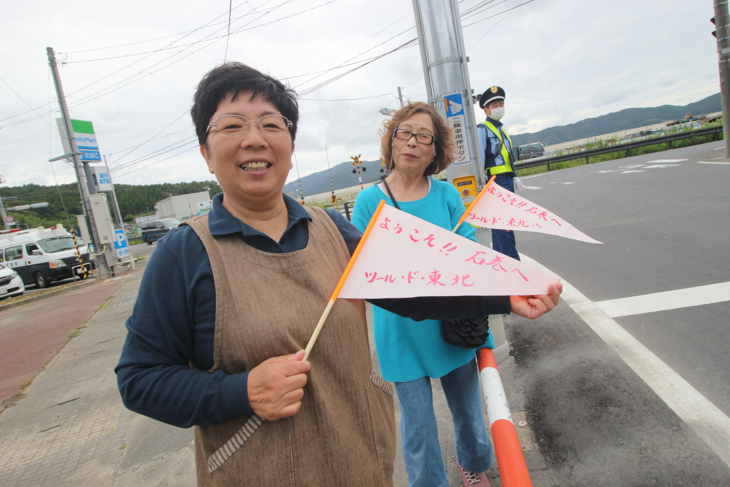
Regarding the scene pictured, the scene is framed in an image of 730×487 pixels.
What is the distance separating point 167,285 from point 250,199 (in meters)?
0.39

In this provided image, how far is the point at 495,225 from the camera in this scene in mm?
2012

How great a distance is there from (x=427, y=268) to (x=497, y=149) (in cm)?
450

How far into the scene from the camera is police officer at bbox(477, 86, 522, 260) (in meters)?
5.06

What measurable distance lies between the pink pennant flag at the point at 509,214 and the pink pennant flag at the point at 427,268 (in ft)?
1.88

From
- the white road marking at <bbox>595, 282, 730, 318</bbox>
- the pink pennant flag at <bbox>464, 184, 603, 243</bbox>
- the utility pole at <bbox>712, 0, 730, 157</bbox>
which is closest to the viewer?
the pink pennant flag at <bbox>464, 184, 603, 243</bbox>

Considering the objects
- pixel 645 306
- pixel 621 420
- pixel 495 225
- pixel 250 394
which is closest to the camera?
pixel 250 394

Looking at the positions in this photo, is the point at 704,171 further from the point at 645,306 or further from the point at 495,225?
the point at 495,225

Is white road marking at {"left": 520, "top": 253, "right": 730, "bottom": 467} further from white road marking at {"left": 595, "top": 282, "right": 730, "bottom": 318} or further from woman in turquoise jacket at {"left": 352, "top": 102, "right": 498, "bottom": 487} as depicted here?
woman in turquoise jacket at {"left": 352, "top": 102, "right": 498, "bottom": 487}

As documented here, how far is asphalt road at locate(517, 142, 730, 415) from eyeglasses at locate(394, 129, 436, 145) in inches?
98.5

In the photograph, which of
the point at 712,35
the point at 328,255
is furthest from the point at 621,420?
the point at 712,35

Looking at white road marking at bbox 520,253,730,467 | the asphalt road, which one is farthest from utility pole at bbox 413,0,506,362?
the asphalt road

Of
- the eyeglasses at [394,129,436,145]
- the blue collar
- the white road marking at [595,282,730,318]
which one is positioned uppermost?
the eyeglasses at [394,129,436,145]

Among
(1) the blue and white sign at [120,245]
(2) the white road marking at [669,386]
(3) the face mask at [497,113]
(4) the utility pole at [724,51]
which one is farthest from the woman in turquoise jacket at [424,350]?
(1) the blue and white sign at [120,245]

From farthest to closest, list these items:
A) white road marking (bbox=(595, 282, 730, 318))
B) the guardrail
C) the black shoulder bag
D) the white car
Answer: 1. the guardrail
2. the white car
3. white road marking (bbox=(595, 282, 730, 318))
4. the black shoulder bag
